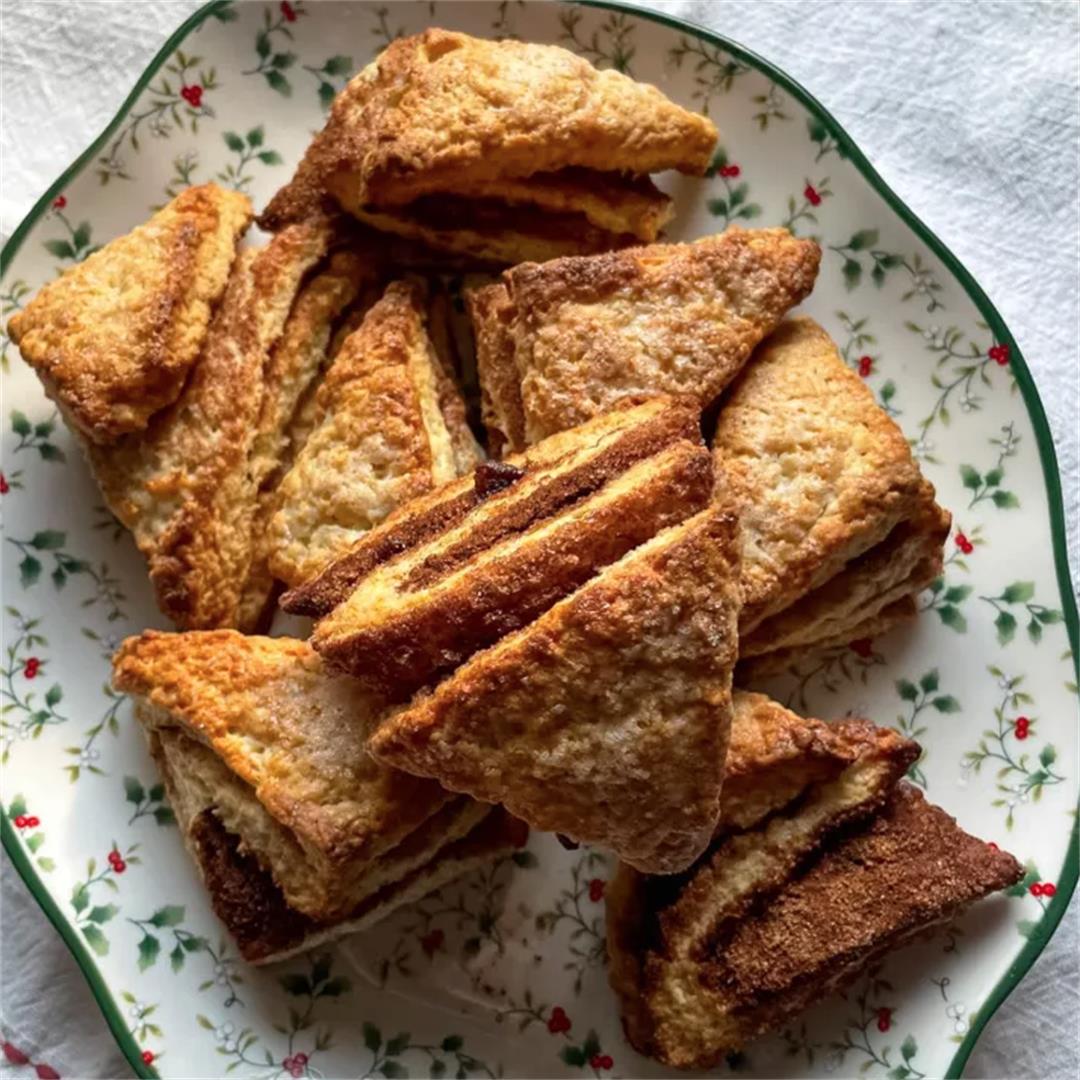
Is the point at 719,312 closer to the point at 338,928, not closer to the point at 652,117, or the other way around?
the point at 652,117

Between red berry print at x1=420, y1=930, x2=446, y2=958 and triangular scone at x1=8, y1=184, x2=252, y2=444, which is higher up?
triangular scone at x1=8, y1=184, x2=252, y2=444

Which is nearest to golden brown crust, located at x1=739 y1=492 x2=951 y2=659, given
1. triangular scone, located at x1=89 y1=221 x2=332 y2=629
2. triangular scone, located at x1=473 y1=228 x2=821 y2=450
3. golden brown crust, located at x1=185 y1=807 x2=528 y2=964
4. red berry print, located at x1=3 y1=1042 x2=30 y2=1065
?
triangular scone, located at x1=473 y1=228 x2=821 y2=450

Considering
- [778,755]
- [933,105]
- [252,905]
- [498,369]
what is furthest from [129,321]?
[933,105]

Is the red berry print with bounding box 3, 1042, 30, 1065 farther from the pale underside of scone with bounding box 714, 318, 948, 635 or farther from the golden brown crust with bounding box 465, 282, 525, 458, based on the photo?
the pale underside of scone with bounding box 714, 318, 948, 635

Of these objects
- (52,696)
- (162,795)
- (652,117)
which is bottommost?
(162,795)

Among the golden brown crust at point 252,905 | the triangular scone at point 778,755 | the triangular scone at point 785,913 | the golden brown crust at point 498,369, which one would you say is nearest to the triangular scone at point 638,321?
the golden brown crust at point 498,369

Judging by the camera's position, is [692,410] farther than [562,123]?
No

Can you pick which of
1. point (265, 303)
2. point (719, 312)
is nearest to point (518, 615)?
point (719, 312)

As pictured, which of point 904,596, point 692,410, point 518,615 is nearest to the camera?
point 518,615
